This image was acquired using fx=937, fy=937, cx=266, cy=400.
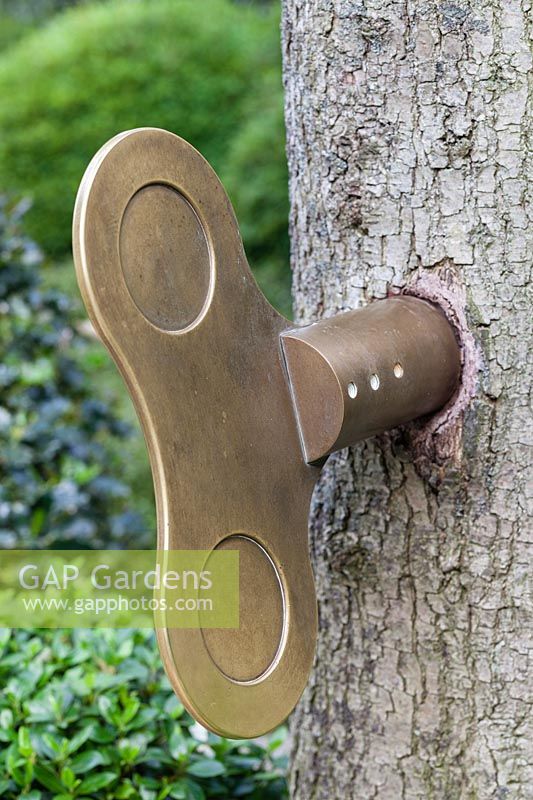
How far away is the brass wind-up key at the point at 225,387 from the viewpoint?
776 millimetres

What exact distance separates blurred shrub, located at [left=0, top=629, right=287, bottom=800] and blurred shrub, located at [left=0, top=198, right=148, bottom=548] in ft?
3.25

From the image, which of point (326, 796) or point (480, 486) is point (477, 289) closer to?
point (480, 486)

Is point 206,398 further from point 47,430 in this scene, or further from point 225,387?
point 47,430

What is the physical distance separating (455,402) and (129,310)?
45 cm

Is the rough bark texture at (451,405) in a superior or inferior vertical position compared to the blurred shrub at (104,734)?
superior

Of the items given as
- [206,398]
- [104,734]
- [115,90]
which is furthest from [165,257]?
[115,90]

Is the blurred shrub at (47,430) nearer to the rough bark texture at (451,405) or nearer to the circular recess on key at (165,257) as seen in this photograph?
the rough bark texture at (451,405)

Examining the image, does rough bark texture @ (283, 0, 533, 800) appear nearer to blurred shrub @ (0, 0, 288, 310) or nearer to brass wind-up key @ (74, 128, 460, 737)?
brass wind-up key @ (74, 128, 460, 737)

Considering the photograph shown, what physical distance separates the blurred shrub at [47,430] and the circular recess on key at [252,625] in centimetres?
160

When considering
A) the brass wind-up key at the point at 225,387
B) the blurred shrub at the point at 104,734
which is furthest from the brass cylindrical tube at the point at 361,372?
the blurred shrub at the point at 104,734

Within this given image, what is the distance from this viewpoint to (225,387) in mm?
869

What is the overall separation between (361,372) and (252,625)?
261 millimetres

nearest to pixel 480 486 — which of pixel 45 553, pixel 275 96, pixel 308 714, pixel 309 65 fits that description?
pixel 308 714

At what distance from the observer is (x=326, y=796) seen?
4.15ft
